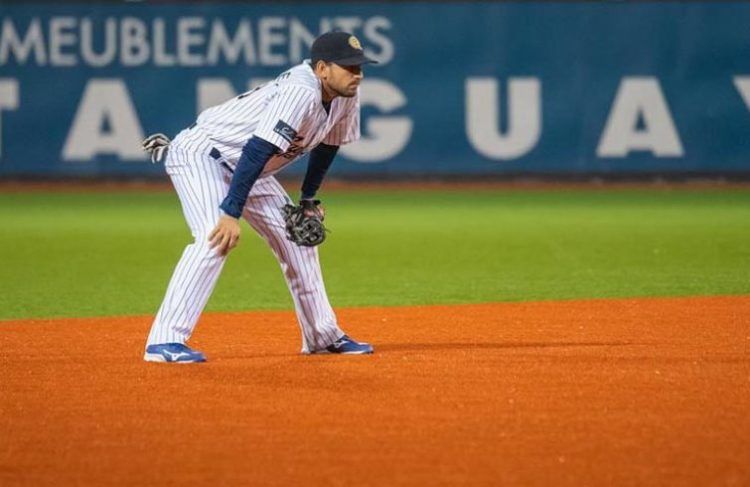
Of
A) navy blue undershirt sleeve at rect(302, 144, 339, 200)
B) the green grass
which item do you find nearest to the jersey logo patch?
navy blue undershirt sleeve at rect(302, 144, 339, 200)

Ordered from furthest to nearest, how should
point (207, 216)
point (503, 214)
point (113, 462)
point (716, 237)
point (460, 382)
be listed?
point (503, 214), point (716, 237), point (207, 216), point (460, 382), point (113, 462)

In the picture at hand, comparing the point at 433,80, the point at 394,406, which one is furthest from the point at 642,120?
the point at 394,406

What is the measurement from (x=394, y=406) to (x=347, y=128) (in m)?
1.70

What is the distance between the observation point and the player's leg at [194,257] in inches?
255

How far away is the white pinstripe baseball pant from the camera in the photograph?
6.49 metres

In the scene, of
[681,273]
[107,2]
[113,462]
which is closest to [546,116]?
[107,2]

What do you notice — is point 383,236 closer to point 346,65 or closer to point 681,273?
point 681,273

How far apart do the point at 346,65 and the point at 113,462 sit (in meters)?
2.33

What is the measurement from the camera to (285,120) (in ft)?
20.3

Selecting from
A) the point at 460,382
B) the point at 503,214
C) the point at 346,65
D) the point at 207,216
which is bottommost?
the point at 503,214

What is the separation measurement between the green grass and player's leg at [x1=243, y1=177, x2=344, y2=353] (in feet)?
8.19

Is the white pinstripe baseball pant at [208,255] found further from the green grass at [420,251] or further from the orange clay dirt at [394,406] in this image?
the green grass at [420,251]

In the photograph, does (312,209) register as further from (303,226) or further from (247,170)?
(247,170)

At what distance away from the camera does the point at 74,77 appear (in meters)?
20.0
